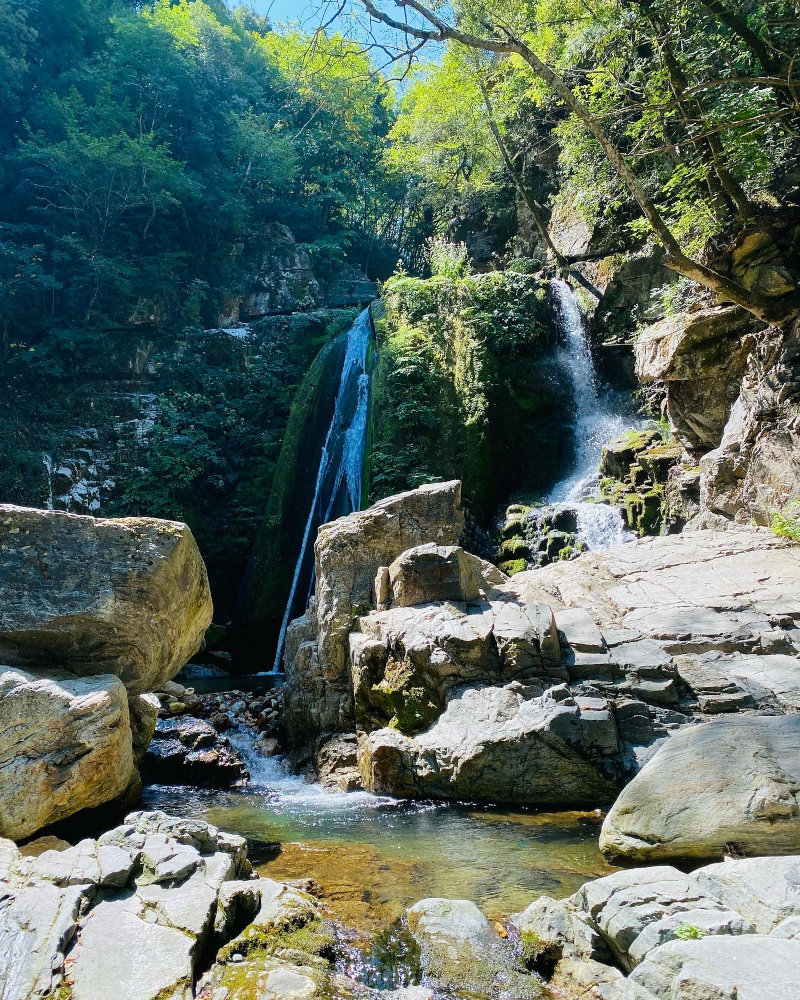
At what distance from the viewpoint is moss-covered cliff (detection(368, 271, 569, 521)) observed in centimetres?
1547

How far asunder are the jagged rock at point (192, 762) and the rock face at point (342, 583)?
3.26 feet

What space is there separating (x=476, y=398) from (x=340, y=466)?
4177 millimetres

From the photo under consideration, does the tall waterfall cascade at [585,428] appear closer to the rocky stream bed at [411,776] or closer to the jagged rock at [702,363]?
the jagged rock at [702,363]

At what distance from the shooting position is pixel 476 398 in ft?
51.4

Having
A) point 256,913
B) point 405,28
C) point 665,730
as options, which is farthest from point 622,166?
point 256,913

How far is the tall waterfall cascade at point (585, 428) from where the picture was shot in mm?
12266

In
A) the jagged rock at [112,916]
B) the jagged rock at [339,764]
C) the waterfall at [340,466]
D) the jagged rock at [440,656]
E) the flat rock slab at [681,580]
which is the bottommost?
the jagged rock at [339,764]

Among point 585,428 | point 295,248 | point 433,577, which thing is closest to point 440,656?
point 433,577

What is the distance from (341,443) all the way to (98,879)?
14463mm

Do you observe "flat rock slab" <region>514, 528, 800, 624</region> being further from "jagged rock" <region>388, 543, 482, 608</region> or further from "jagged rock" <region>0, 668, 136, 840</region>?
"jagged rock" <region>0, 668, 136, 840</region>

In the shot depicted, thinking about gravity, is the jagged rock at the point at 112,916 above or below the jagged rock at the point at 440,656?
below

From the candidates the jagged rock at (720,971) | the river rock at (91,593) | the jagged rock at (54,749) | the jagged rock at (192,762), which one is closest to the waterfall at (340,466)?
the jagged rock at (192,762)

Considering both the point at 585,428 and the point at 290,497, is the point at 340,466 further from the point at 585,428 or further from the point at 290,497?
the point at 585,428

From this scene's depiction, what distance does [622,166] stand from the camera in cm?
712
